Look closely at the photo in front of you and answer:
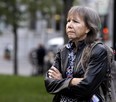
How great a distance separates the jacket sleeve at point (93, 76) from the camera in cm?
426

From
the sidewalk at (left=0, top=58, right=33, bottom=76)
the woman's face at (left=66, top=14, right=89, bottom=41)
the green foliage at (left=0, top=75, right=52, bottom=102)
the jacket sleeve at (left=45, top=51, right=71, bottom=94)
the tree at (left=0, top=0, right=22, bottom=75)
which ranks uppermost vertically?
the woman's face at (left=66, top=14, right=89, bottom=41)

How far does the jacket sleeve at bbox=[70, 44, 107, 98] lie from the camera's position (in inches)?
168

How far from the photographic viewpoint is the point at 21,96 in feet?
41.4

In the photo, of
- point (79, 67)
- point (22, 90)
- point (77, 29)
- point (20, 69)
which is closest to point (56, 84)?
point (79, 67)

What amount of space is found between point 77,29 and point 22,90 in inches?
391

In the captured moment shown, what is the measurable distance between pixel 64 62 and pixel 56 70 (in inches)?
3.6

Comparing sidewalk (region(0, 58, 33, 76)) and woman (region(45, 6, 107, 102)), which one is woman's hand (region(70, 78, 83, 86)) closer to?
woman (region(45, 6, 107, 102))

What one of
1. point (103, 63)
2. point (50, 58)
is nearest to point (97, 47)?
point (103, 63)

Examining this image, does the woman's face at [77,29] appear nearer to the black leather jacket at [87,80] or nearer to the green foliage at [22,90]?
the black leather jacket at [87,80]

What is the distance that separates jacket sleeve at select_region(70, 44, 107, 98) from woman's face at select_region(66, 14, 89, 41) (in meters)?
0.19

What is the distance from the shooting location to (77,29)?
173 inches

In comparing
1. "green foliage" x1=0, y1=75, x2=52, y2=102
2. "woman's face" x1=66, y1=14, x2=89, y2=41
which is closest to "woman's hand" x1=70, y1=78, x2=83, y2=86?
"woman's face" x1=66, y1=14, x2=89, y2=41

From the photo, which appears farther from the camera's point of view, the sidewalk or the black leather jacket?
the sidewalk

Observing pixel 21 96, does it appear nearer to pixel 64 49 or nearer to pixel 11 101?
pixel 11 101
